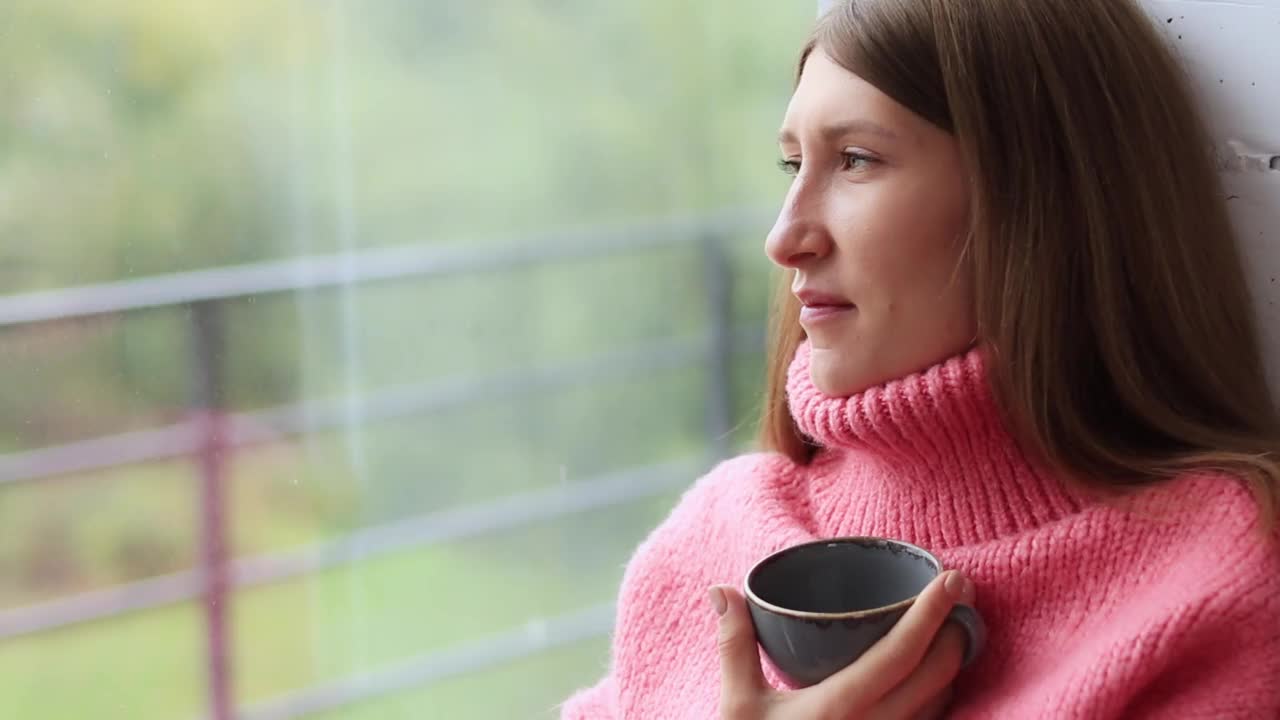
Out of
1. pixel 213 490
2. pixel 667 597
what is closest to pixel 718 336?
pixel 213 490

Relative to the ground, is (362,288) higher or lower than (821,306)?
lower

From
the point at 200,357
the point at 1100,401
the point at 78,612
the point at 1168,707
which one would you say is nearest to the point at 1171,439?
the point at 1100,401

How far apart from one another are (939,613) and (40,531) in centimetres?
103

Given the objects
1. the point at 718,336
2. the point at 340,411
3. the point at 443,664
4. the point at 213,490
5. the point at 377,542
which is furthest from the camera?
the point at 718,336

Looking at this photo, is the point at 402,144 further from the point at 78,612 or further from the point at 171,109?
the point at 78,612

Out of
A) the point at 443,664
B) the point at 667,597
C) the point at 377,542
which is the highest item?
the point at 667,597

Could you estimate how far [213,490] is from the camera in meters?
1.59

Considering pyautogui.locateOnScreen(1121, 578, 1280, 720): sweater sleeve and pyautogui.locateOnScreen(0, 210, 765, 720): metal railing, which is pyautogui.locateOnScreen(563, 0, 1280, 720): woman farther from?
pyautogui.locateOnScreen(0, 210, 765, 720): metal railing

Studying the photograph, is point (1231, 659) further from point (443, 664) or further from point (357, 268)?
point (443, 664)

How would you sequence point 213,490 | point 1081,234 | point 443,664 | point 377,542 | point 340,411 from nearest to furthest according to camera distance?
point 1081,234, point 213,490, point 340,411, point 377,542, point 443,664

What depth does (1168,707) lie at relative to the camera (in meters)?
0.83

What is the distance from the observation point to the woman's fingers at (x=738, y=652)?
896mm

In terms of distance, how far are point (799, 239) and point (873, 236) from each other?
57mm

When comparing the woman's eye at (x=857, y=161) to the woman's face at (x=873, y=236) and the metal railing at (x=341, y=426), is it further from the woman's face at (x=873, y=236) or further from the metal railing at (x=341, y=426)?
the metal railing at (x=341, y=426)
